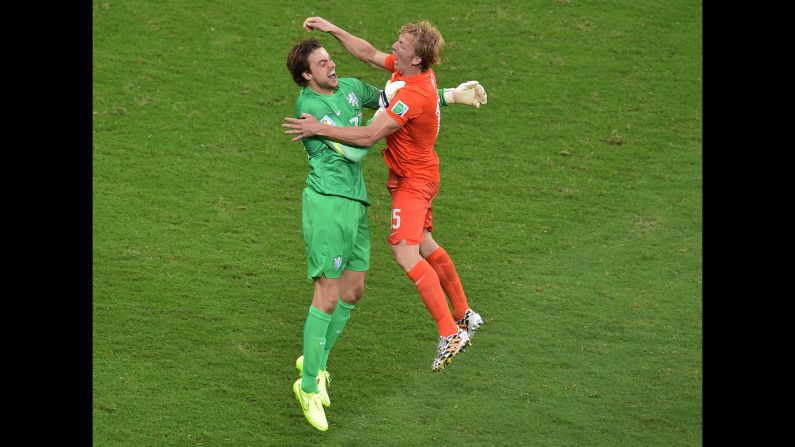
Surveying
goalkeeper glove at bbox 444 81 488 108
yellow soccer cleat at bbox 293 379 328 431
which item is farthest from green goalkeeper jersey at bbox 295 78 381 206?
yellow soccer cleat at bbox 293 379 328 431

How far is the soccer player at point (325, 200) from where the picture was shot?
304 inches

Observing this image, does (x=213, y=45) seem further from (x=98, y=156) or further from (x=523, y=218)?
(x=523, y=218)

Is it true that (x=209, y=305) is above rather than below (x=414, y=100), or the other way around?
below

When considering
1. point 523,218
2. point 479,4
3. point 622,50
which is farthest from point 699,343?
point 479,4

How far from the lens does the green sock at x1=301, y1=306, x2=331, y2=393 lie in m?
7.91

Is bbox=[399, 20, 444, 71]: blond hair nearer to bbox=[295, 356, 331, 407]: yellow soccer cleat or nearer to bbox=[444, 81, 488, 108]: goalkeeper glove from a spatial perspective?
bbox=[444, 81, 488, 108]: goalkeeper glove

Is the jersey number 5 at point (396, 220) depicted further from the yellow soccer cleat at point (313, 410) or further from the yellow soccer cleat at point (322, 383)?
the yellow soccer cleat at point (313, 410)

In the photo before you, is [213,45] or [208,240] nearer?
[208,240]

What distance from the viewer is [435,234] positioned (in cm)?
1102

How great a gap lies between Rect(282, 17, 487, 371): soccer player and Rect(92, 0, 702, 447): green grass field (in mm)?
949

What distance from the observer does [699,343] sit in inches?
381

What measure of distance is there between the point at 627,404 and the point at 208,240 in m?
3.95

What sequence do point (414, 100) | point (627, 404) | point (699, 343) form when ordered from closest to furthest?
point (414, 100)
point (627, 404)
point (699, 343)

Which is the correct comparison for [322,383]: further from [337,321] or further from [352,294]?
[352,294]
